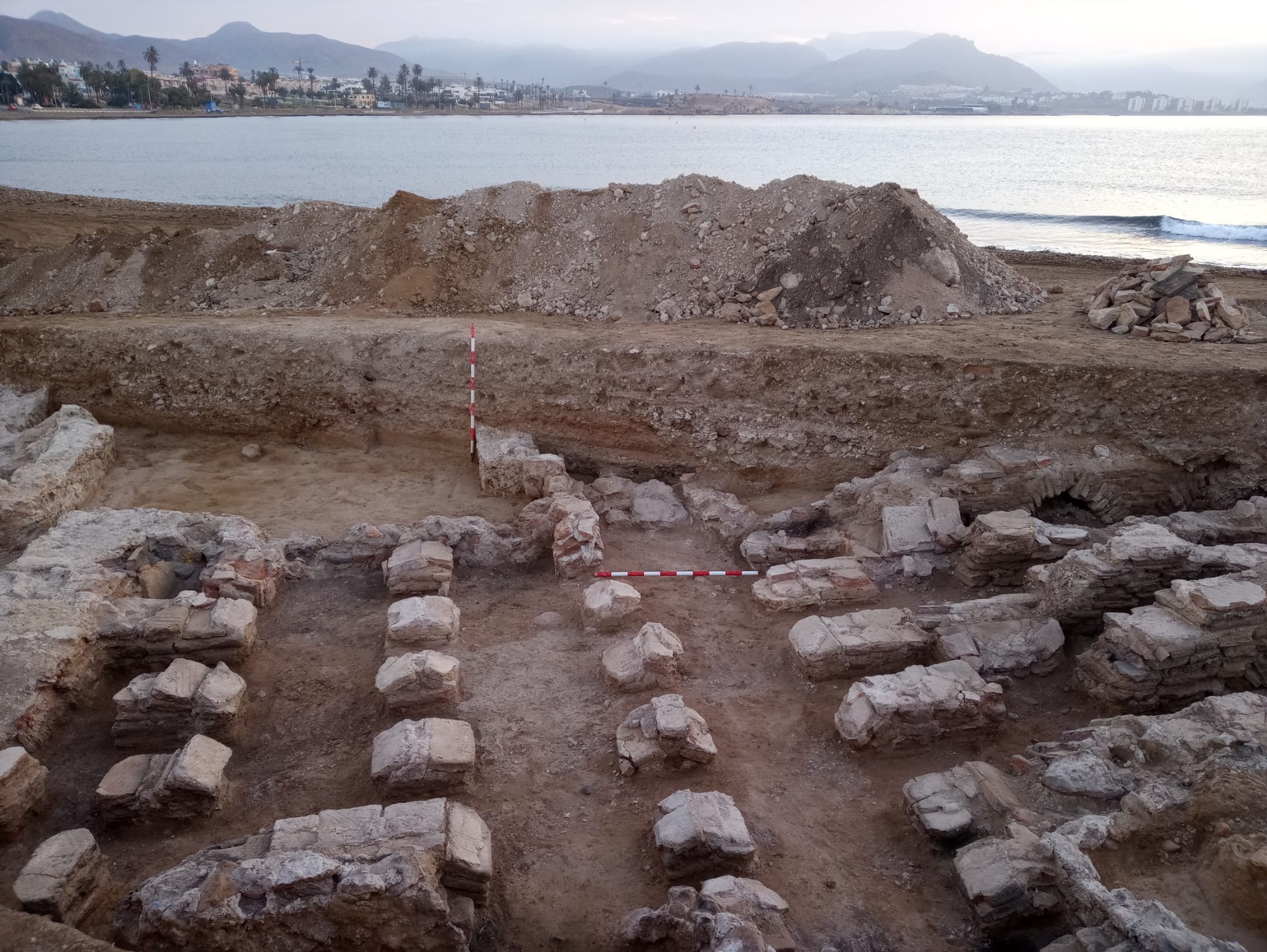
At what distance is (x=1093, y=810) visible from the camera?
4980mm

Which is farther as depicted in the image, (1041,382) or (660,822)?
(1041,382)

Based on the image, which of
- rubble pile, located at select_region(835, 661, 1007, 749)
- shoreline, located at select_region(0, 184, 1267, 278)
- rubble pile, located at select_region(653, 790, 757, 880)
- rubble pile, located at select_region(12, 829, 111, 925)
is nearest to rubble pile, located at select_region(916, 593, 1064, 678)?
rubble pile, located at select_region(835, 661, 1007, 749)

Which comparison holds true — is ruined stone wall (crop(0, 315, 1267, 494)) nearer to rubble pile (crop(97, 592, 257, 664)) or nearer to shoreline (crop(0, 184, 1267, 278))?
rubble pile (crop(97, 592, 257, 664))

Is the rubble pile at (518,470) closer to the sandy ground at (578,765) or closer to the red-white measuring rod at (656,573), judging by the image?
the red-white measuring rod at (656,573)

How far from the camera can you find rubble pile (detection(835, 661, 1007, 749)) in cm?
574

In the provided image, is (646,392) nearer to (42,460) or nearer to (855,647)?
(855,647)

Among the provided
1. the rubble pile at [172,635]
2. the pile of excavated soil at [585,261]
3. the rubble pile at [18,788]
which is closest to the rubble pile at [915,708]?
the rubble pile at [172,635]

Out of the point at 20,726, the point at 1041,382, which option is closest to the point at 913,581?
the point at 1041,382

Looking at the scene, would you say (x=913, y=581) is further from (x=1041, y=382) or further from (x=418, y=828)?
(x=418, y=828)

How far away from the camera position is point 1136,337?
34.7 ft

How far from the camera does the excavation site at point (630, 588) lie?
450 cm

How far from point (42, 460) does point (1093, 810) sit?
35.6 ft

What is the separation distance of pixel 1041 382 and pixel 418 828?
8.36 meters

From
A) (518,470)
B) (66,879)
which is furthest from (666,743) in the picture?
(518,470)
